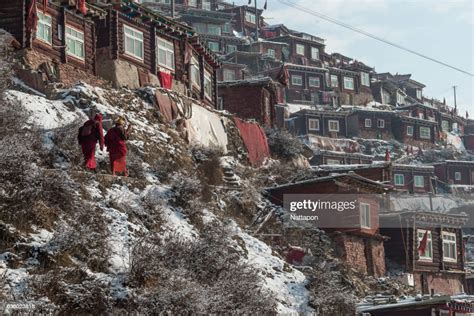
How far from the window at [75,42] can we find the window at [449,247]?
1043 inches

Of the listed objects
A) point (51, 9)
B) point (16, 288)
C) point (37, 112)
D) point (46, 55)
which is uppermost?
point (51, 9)

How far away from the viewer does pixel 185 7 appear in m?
111

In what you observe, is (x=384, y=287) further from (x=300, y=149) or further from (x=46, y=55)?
(x=46, y=55)

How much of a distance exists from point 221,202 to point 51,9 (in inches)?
506

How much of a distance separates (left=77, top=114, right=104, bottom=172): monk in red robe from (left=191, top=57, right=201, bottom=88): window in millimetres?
23203

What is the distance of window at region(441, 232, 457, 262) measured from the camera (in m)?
51.6

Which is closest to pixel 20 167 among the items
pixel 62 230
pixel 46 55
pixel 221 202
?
pixel 62 230

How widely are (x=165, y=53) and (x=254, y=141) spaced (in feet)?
23.6

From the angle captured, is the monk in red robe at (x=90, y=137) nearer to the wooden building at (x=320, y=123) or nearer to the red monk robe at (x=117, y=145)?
the red monk robe at (x=117, y=145)

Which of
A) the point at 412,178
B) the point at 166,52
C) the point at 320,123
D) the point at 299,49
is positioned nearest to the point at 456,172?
the point at 412,178

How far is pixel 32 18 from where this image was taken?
3503 centimetres

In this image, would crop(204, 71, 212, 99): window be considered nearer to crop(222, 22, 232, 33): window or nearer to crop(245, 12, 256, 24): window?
crop(222, 22, 232, 33): window

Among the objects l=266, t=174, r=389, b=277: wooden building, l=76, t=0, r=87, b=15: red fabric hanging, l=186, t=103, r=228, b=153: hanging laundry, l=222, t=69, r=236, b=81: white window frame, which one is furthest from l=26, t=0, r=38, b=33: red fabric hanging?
l=222, t=69, r=236, b=81: white window frame

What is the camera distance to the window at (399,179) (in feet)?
266
